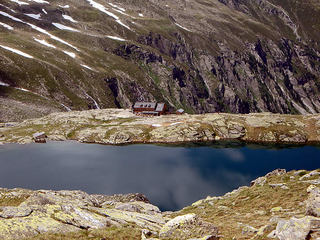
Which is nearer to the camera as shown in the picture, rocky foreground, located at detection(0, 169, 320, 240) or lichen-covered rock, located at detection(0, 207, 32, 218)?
rocky foreground, located at detection(0, 169, 320, 240)

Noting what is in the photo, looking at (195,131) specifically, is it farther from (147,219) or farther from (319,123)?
(147,219)

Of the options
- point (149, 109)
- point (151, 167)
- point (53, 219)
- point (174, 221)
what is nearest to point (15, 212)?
point (53, 219)

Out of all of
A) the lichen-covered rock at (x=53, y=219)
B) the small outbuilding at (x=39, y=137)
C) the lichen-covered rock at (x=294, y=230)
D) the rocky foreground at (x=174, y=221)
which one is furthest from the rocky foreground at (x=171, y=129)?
the lichen-covered rock at (x=294, y=230)

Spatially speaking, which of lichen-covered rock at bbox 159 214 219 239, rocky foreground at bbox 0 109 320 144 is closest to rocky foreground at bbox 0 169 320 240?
lichen-covered rock at bbox 159 214 219 239

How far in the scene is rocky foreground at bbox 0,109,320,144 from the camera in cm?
11431

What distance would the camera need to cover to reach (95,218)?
24562 mm

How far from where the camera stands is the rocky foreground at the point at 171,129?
11431 centimetres

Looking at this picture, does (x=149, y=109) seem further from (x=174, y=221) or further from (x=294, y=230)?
(x=294, y=230)

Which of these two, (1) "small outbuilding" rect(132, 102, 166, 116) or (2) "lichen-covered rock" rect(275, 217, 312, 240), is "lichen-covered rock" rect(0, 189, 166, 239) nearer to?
(2) "lichen-covered rock" rect(275, 217, 312, 240)

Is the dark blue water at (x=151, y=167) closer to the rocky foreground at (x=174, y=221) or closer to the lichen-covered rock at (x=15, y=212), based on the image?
the rocky foreground at (x=174, y=221)

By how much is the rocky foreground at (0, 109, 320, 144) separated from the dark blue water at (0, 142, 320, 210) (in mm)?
7690

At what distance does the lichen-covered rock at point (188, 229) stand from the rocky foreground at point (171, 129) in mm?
91333

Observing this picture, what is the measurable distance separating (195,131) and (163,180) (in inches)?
1925

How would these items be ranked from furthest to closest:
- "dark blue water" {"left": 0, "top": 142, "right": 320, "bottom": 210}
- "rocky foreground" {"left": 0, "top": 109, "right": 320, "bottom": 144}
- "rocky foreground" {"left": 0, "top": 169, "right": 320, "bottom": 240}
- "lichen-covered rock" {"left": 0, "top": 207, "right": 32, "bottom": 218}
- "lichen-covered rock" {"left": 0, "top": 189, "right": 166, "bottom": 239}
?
"rocky foreground" {"left": 0, "top": 109, "right": 320, "bottom": 144}
"dark blue water" {"left": 0, "top": 142, "right": 320, "bottom": 210}
"lichen-covered rock" {"left": 0, "top": 207, "right": 32, "bottom": 218}
"lichen-covered rock" {"left": 0, "top": 189, "right": 166, "bottom": 239}
"rocky foreground" {"left": 0, "top": 169, "right": 320, "bottom": 240}
